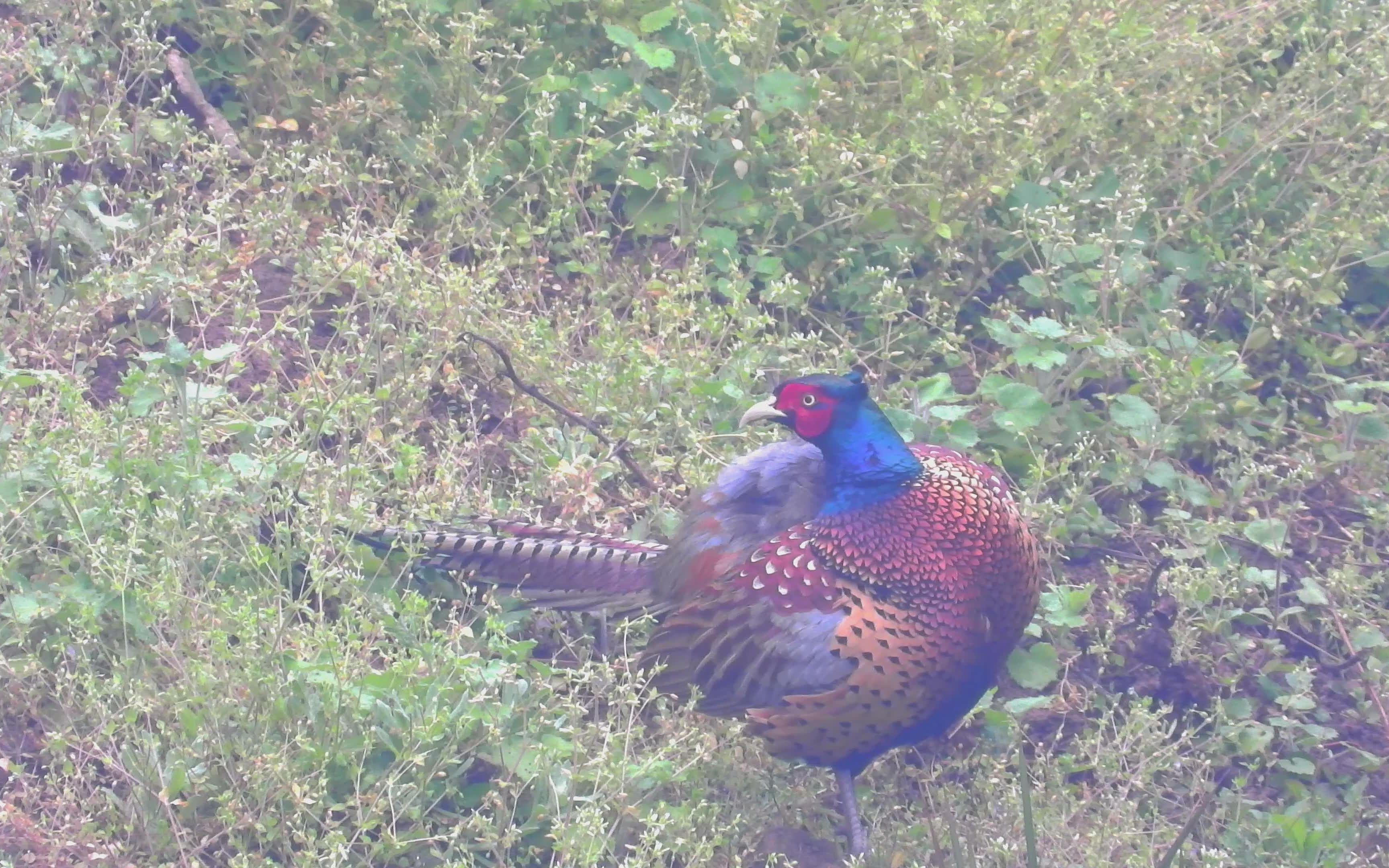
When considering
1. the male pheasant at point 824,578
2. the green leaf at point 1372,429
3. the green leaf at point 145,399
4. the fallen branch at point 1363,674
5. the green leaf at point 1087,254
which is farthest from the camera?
the green leaf at point 1087,254

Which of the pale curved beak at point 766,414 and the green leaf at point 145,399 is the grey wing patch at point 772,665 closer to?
the pale curved beak at point 766,414

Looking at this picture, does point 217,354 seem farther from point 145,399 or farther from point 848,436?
point 848,436

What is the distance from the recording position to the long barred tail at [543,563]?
3922mm

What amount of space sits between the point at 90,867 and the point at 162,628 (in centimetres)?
54

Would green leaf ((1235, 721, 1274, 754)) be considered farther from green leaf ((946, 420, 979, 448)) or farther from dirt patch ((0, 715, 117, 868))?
dirt patch ((0, 715, 117, 868))

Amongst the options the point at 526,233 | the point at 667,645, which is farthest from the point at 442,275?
the point at 667,645

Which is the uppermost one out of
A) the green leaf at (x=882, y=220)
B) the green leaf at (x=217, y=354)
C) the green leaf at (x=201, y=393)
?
the green leaf at (x=882, y=220)

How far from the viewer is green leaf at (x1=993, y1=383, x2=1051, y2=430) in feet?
14.7

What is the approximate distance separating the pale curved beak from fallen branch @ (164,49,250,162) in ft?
7.05

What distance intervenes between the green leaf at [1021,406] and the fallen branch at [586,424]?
3.47 ft

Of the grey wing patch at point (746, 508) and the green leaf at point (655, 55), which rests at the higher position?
the green leaf at point (655, 55)

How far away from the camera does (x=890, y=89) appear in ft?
17.7

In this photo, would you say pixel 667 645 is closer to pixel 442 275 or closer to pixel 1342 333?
pixel 442 275

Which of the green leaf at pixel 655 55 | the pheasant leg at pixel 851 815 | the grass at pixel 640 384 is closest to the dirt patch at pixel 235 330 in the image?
the grass at pixel 640 384
